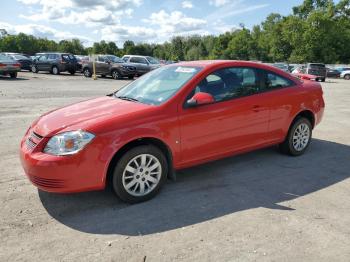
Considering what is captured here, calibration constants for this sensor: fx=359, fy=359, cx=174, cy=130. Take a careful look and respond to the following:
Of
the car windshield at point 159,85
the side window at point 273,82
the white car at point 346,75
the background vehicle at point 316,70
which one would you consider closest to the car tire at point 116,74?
the background vehicle at point 316,70

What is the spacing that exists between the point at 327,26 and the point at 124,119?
63215mm

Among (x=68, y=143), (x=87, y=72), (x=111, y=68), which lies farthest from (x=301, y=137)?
(x=87, y=72)

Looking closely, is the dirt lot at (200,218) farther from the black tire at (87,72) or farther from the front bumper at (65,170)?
the black tire at (87,72)

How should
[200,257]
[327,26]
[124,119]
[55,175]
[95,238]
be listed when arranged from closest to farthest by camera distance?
[200,257]
[95,238]
[55,175]
[124,119]
[327,26]

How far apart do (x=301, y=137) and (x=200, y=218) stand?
9.85ft

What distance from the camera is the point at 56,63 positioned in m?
27.9

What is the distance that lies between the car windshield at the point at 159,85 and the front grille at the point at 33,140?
4.31 ft

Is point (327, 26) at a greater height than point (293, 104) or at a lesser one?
greater

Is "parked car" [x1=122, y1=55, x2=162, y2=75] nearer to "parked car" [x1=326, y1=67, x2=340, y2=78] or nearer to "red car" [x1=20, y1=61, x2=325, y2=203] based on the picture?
"red car" [x1=20, y1=61, x2=325, y2=203]

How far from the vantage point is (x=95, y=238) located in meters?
3.46

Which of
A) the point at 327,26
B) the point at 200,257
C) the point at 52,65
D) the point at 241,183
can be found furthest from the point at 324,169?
the point at 327,26

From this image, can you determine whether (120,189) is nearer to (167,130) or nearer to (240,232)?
(167,130)

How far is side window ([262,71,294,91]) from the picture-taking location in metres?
5.49

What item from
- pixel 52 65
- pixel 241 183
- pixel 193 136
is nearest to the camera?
pixel 193 136
